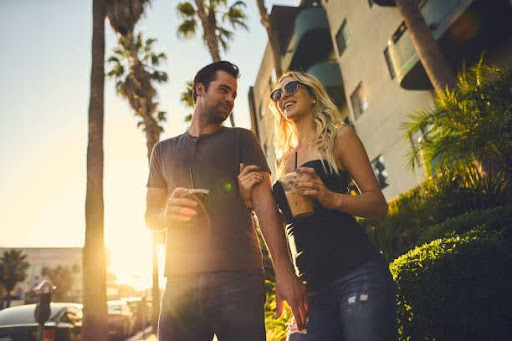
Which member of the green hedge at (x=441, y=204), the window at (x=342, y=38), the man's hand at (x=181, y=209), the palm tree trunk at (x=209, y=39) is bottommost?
the man's hand at (x=181, y=209)

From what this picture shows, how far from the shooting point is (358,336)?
62.8 inches

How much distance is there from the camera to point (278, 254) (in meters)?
1.70

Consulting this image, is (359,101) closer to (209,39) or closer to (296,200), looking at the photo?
(209,39)

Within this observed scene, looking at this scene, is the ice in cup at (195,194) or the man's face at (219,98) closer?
the ice in cup at (195,194)

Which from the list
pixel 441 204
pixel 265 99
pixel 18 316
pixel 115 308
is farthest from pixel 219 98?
pixel 265 99

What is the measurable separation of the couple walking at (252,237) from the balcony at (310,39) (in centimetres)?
1499

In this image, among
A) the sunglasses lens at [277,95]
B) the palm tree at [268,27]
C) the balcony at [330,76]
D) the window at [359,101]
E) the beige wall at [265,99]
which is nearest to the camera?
the sunglasses lens at [277,95]

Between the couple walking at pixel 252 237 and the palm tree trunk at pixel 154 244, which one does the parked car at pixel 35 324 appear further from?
the couple walking at pixel 252 237

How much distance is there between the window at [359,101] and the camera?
14.7 m

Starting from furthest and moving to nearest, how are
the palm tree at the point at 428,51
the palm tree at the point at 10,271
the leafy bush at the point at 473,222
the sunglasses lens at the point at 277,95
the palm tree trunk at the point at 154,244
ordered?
the palm tree at the point at 10,271
the palm tree trunk at the point at 154,244
the palm tree at the point at 428,51
the leafy bush at the point at 473,222
the sunglasses lens at the point at 277,95

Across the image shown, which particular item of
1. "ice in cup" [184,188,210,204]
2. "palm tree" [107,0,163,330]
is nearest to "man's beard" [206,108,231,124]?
"ice in cup" [184,188,210,204]

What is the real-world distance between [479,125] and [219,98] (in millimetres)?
4712

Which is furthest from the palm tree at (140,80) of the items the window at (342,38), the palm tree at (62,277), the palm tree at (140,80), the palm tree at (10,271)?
the palm tree at (62,277)

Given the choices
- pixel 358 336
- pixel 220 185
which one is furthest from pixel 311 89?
pixel 358 336
